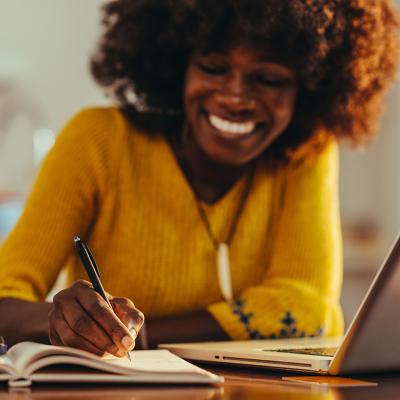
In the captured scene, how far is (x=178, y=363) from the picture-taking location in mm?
841

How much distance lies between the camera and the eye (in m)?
1.47

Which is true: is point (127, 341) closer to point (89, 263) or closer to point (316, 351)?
point (89, 263)

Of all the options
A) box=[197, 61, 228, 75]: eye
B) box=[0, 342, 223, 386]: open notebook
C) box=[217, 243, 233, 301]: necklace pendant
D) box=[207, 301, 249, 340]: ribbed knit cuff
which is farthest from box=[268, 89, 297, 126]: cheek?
box=[0, 342, 223, 386]: open notebook

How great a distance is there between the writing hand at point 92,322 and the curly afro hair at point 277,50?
647 millimetres

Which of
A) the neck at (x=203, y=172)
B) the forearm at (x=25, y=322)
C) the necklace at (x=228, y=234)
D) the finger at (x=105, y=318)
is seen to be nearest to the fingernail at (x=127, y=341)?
the finger at (x=105, y=318)

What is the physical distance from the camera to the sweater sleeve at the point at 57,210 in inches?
52.8

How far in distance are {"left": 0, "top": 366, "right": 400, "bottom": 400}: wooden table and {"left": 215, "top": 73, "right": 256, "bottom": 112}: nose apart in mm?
719

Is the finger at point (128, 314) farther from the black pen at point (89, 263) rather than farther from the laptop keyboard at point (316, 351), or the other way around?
the laptop keyboard at point (316, 351)

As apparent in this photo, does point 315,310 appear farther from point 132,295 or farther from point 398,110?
point 398,110

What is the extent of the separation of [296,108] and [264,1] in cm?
31

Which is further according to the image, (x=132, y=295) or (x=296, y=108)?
(x=296, y=108)

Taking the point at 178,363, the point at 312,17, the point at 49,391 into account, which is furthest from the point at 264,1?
the point at 49,391

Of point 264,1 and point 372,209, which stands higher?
point 264,1

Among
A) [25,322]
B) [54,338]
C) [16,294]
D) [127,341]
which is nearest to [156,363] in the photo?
[127,341]
